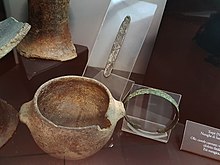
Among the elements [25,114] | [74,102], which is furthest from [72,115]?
[25,114]

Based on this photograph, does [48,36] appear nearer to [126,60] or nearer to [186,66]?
[126,60]

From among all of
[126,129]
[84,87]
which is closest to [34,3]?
[84,87]

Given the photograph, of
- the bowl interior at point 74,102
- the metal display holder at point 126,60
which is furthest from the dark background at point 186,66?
the bowl interior at point 74,102

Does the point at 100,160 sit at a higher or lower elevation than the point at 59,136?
lower

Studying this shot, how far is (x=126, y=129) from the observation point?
0.81m

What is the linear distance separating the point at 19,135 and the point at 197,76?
0.35 meters

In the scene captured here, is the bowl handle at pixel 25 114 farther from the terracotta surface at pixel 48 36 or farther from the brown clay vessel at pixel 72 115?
the terracotta surface at pixel 48 36

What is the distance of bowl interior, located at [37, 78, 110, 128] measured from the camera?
74 cm

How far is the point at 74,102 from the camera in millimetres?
791

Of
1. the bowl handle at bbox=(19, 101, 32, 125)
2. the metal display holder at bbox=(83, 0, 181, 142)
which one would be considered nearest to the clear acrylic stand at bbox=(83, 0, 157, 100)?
the metal display holder at bbox=(83, 0, 181, 142)

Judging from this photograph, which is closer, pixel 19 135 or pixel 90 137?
pixel 90 137

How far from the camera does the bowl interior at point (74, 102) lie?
738 mm

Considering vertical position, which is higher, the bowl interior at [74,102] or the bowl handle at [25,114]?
the bowl handle at [25,114]

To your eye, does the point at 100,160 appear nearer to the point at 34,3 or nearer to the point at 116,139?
the point at 116,139
